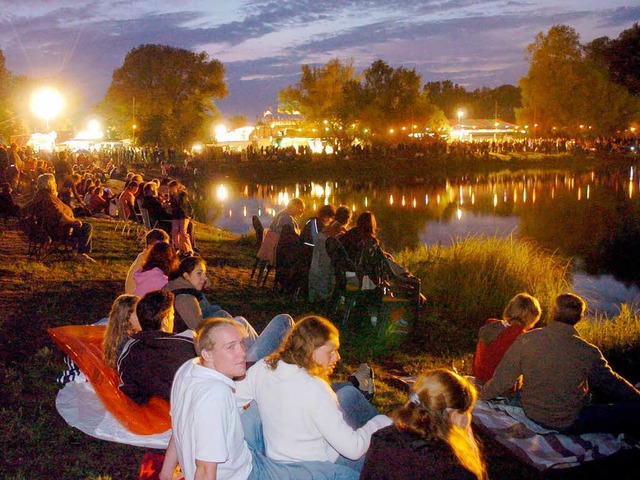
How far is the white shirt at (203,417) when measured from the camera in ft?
9.12

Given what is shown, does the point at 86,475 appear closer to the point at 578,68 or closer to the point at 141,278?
the point at 141,278

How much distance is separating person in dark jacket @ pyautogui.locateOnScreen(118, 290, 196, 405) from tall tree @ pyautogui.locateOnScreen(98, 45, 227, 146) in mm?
53222

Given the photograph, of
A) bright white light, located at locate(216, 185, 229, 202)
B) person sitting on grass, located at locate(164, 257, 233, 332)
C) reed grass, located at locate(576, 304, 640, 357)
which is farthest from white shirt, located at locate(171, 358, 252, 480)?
bright white light, located at locate(216, 185, 229, 202)

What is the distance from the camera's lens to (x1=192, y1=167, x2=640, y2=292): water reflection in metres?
18.3

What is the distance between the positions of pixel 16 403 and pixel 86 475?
Answer: 1.25m

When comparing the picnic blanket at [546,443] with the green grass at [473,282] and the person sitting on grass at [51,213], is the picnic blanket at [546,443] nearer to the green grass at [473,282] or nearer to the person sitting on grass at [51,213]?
the green grass at [473,282]

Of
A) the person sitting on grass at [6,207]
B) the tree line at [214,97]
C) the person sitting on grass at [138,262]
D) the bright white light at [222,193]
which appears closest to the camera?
the person sitting on grass at [138,262]

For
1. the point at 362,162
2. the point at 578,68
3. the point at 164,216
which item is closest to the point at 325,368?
the point at 164,216

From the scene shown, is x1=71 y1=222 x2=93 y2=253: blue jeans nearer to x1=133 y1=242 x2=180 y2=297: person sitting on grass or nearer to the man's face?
x1=133 y1=242 x2=180 y2=297: person sitting on grass

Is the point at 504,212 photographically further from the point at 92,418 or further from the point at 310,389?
the point at 310,389

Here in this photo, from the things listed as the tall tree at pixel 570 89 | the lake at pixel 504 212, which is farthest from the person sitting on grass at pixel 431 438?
the tall tree at pixel 570 89

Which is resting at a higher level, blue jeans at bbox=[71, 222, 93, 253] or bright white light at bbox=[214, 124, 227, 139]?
bright white light at bbox=[214, 124, 227, 139]

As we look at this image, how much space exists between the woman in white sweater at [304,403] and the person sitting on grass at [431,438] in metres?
0.38

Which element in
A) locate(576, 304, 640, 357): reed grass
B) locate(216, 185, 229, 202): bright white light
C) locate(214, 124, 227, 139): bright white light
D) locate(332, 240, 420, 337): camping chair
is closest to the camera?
locate(576, 304, 640, 357): reed grass
